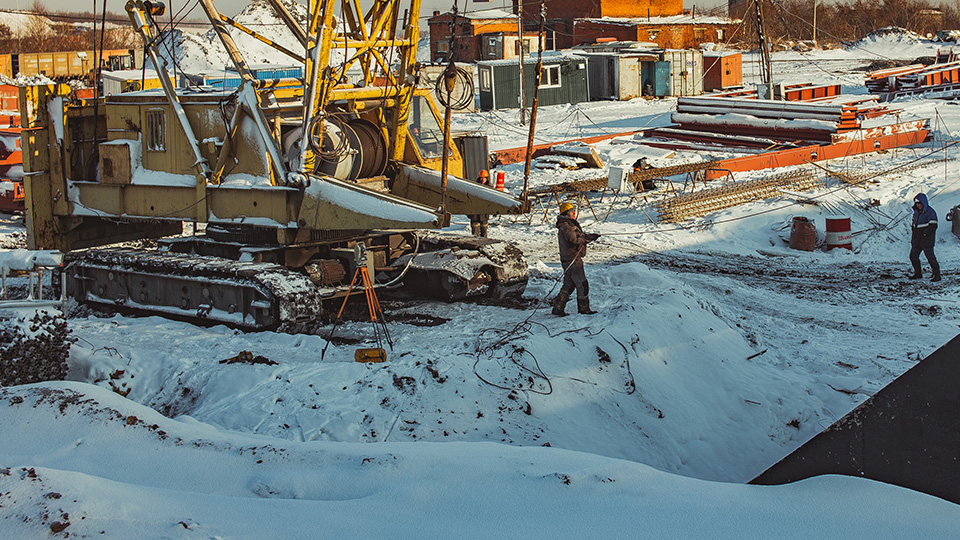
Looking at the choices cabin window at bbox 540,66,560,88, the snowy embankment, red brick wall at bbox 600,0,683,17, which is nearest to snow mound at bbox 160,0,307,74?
cabin window at bbox 540,66,560,88

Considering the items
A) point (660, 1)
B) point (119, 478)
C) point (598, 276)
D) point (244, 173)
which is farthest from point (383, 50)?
point (660, 1)

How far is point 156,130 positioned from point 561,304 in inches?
214

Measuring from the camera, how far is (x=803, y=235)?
16.3 metres

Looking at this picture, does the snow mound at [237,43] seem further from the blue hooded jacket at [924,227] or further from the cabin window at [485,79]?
the blue hooded jacket at [924,227]

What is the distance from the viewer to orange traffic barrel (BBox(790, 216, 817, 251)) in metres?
16.2

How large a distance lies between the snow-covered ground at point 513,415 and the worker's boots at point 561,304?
20cm

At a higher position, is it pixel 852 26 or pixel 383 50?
pixel 852 26

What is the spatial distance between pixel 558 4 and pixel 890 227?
48.6 metres

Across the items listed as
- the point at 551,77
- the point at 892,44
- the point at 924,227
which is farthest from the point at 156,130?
the point at 892,44

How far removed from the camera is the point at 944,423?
5.47 meters

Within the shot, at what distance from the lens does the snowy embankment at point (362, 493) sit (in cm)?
486

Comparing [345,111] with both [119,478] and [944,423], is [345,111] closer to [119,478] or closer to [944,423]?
[119,478]

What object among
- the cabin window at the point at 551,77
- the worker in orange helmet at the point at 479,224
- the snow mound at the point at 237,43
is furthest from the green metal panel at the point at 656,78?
the worker in orange helmet at the point at 479,224

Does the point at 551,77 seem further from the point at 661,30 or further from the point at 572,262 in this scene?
the point at 572,262
